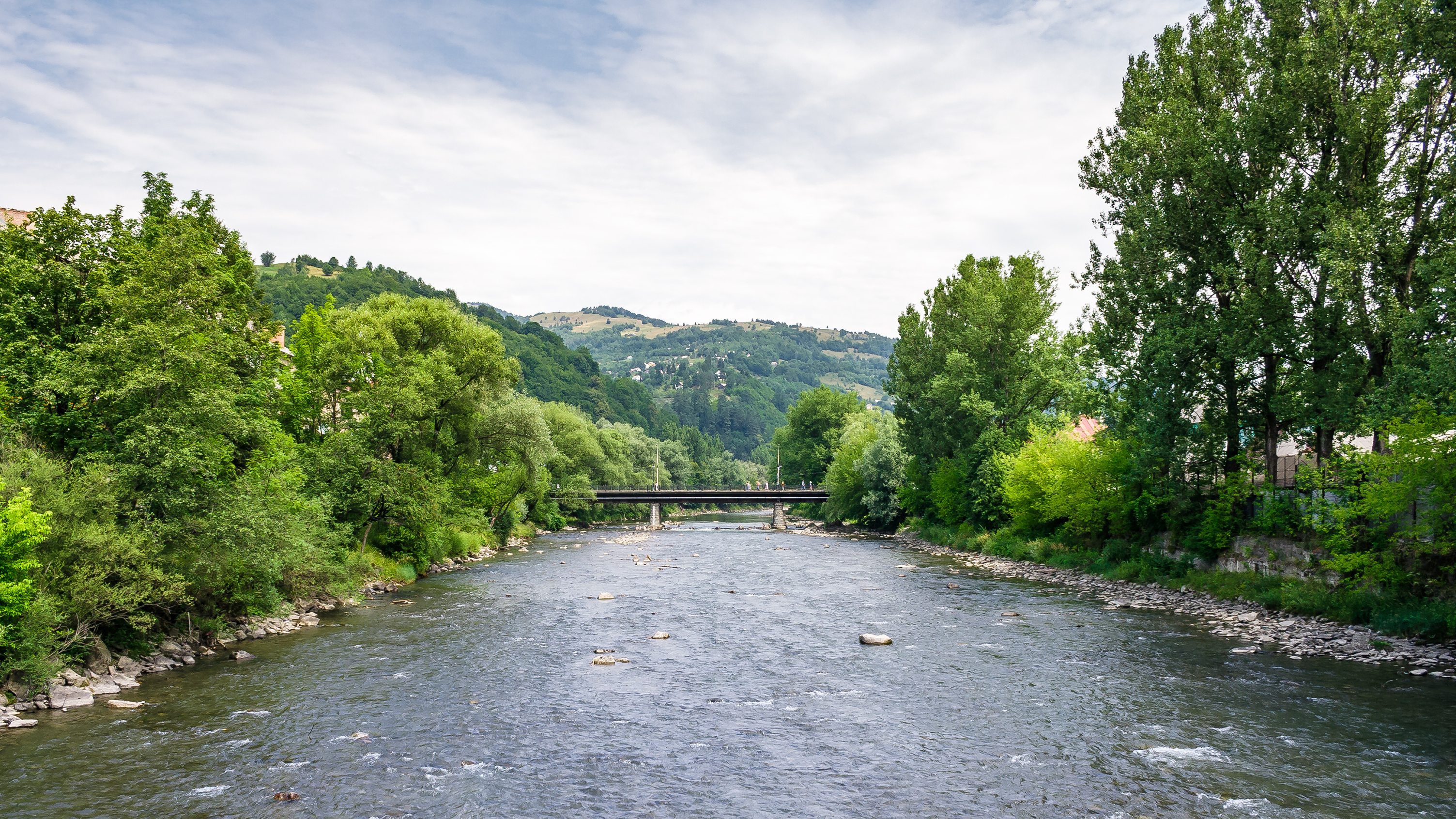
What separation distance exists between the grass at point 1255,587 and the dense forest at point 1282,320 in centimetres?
8

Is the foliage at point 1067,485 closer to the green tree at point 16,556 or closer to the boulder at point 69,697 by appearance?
the boulder at point 69,697

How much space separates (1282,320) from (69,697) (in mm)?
33390

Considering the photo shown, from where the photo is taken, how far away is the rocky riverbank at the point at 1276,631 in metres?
20.6

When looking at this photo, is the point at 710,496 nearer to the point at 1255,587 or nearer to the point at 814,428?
the point at 814,428

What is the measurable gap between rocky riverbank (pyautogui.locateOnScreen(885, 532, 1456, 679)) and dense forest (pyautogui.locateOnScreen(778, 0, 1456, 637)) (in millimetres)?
643

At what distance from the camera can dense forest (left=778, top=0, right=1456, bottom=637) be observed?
22031 mm

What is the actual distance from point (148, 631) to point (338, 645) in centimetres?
464

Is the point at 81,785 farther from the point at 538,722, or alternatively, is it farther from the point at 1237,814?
the point at 1237,814

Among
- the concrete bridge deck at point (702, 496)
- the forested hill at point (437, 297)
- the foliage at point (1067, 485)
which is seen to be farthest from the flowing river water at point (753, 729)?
the forested hill at point (437, 297)

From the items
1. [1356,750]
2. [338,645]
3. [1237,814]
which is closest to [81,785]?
[338,645]

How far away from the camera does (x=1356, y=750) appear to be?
48.8 ft

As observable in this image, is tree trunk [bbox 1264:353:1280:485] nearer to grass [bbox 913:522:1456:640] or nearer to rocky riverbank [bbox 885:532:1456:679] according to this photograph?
grass [bbox 913:522:1456:640]

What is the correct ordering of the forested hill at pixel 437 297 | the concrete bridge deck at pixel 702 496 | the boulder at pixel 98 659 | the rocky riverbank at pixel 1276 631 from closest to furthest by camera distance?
1. the boulder at pixel 98 659
2. the rocky riverbank at pixel 1276 631
3. the concrete bridge deck at pixel 702 496
4. the forested hill at pixel 437 297

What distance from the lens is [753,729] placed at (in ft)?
55.2
